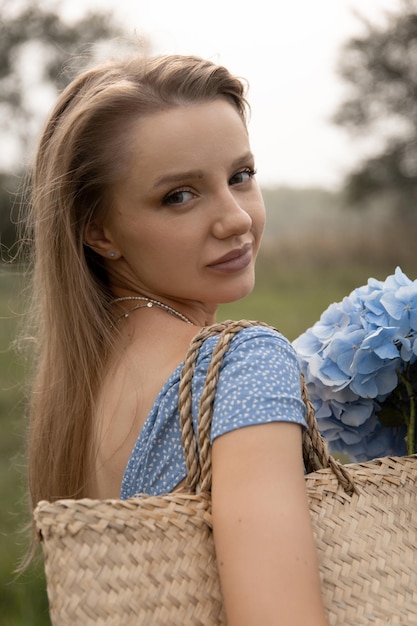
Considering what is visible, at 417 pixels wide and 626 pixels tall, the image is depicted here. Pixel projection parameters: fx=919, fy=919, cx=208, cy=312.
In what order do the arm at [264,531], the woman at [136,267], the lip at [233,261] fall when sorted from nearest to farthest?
1. the arm at [264,531]
2. the woman at [136,267]
3. the lip at [233,261]

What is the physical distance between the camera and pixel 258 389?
58.3 inches

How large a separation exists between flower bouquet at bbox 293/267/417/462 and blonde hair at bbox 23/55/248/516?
477mm

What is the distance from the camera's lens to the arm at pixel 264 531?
134 cm

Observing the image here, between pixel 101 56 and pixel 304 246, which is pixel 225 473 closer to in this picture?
pixel 101 56

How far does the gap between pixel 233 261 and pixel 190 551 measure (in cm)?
71

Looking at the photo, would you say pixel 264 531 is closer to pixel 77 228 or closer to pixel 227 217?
pixel 227 217

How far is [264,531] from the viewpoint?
135cm

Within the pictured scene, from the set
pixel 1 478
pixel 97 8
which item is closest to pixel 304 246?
pixel 97 8

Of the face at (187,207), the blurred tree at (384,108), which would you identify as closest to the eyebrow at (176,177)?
the face at (187,207)

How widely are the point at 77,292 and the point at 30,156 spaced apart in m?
0.52

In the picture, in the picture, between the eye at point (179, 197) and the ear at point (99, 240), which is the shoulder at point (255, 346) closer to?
the eye at point (179, 197)

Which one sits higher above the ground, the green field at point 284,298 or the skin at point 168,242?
the green field at point 284,298

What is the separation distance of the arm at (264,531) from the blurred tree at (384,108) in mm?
9699

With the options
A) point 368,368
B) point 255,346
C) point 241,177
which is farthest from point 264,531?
point 241,177
